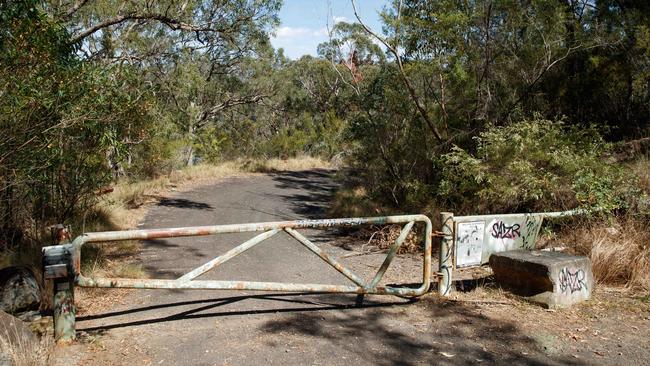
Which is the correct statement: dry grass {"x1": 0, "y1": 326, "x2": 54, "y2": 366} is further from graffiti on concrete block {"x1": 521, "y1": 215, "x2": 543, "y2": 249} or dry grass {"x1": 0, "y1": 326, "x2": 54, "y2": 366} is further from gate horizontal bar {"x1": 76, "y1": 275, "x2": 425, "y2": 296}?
graffiti on concrete block {"x1": 521, "y1": 215, "x2": 543, "y2": 249}

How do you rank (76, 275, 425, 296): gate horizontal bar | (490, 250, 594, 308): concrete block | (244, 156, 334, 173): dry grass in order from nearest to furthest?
(76, 275, 425, 296): gate horizontal bar < (490, 250, 594, 308): concrete block < (244, 156, 334, 173): dry grass

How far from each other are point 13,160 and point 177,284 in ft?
8.74

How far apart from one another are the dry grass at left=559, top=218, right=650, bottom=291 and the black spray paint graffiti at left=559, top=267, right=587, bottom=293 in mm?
1060

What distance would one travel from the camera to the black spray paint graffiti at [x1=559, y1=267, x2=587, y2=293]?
5621mm

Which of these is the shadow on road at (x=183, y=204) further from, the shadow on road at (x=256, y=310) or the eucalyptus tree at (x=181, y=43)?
the shadow on road at (x=256, y=310)

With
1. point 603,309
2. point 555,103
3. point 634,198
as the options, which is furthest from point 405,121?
point 603,309

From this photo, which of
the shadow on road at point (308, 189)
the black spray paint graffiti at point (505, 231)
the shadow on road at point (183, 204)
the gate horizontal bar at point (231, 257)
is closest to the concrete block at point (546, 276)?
the black spray paint graffiti at point (505, 231)

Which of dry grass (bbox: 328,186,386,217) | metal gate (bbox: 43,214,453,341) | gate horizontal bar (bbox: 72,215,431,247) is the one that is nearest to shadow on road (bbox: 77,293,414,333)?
metal gate (bbox: 43,214,453,341)

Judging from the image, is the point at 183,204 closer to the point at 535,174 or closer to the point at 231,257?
the point at 535,174

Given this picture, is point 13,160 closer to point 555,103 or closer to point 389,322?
point 389,322

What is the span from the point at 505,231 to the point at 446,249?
1045 millimetres

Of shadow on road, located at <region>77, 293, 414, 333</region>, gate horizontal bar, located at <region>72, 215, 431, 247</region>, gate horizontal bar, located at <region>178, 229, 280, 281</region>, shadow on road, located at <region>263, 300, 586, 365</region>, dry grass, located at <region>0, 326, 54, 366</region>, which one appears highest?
gate horizontal bar, located at <region>72, 215, 431, 247</region>

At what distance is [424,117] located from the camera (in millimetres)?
10859

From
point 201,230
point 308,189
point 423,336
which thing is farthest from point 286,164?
point 423,336
